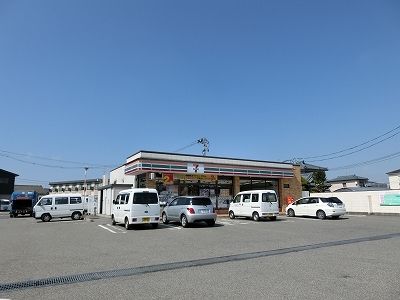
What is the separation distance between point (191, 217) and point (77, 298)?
12.8 meters

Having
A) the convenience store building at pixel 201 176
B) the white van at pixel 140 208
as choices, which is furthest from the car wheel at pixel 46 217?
→ the white van at pixel 140 208

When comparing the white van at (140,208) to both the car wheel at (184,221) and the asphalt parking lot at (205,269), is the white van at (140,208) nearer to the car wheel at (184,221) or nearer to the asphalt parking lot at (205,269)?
the car wheel at (184,221)

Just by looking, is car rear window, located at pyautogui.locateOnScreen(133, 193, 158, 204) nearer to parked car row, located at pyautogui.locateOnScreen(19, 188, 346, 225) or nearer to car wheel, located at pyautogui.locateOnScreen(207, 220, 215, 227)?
parked car row, located at pyautogui.locateOnScreen(19, 188, 346, 225)

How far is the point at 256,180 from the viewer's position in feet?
107

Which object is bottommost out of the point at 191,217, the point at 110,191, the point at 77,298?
the point at 77,298

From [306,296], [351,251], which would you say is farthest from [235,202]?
[306,296]

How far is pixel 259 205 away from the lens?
22016 millimetres

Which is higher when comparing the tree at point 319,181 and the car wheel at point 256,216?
the tree at point 319,181

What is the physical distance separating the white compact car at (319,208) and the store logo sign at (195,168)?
7.71 m

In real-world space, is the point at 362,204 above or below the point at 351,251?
above

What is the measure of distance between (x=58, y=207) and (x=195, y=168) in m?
11.1

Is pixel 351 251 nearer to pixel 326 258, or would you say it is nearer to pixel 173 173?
pixel 326 258

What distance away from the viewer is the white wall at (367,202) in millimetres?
28906


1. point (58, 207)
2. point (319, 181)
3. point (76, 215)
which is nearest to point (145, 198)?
point (76, 215)
